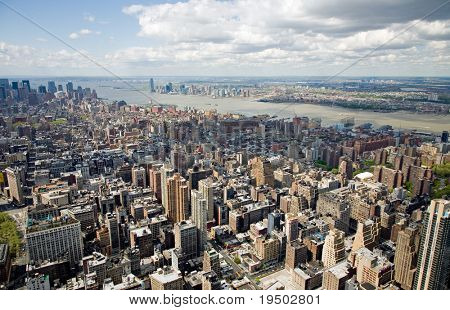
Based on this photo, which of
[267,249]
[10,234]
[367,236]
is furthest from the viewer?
[367,236]

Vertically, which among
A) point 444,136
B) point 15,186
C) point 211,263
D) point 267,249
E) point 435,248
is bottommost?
point 267,249

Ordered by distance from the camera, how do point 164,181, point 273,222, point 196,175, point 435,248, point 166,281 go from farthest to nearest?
point 196,175, point 164,181, point 273,222, point 166,281, point 435,248

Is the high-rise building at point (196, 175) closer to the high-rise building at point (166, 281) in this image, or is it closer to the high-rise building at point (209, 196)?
the high-rise building at point (209, 196)

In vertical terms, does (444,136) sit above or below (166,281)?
above

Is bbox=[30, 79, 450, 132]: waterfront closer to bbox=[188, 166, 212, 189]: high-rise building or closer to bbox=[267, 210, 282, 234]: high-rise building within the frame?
bbox=[188, 166, 212, 189]: high-rise building

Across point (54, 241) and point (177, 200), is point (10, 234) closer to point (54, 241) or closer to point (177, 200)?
point (54, 241)

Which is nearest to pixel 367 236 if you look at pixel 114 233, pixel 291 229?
pixel 291 229

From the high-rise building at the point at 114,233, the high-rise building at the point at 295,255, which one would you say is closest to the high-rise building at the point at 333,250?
the high-rise building at the point at 295,255
